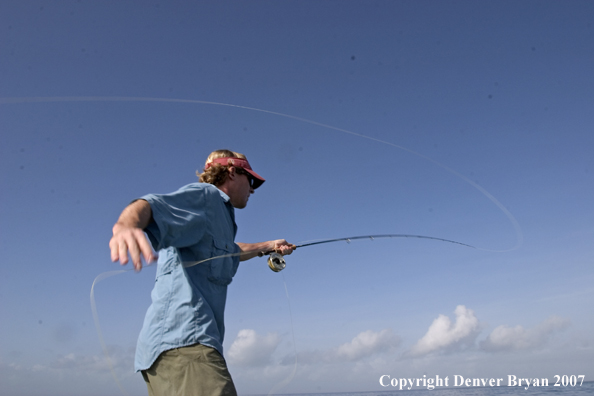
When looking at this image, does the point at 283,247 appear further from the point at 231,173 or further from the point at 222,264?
the point at 222,264

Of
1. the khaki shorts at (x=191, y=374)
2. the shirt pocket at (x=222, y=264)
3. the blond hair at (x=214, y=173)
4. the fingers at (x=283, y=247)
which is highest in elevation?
the fingers at (x=283, y=247)

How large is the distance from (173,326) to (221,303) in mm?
359

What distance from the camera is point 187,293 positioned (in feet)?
7.65

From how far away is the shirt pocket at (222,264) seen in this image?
2537 millimetres

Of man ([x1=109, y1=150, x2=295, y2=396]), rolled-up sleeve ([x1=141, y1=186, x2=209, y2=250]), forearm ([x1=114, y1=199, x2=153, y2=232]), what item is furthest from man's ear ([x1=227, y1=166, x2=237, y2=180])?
forearm ([x1=114, y1=199, x2=153, y2=232])

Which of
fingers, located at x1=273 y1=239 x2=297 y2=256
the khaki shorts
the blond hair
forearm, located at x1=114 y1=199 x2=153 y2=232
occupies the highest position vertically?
fingers, located at x1=273 y1=239 x2=297 y2=256

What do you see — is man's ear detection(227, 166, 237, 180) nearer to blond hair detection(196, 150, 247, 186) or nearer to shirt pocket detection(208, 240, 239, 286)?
blond hair detection(196, 150, 247, 186)

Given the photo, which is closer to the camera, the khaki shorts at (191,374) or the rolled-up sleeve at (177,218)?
the rolled-up sleeve at (177,218)

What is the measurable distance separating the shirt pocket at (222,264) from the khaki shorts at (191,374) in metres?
0.44

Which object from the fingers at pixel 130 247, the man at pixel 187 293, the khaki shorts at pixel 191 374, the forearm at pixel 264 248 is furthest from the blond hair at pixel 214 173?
the fingers at pixel 130 247

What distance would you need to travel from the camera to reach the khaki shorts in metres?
2.13

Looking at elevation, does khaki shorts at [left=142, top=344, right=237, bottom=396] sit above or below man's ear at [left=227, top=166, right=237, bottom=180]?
below

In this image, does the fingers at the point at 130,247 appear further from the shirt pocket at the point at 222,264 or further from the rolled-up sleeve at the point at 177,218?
the shirt pocket at the point at 222,264

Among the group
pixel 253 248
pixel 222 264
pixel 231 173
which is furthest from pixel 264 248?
pixel 222 264
